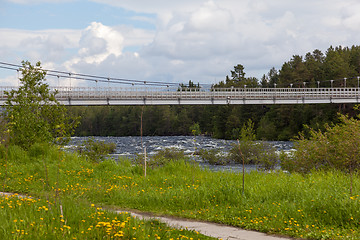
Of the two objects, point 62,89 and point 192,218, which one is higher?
point 62,89

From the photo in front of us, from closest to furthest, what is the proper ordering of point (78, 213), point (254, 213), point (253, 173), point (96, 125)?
1. point (78, 213)
2. point (254, 213)
3. point (253, 173)
4. point (96, 125)

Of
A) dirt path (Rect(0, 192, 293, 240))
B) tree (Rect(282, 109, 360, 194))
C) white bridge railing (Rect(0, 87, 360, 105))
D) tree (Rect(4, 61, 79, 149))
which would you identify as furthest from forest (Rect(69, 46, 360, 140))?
dirt path (Rect(0, 192, 293, 240))

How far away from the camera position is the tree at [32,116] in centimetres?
1608

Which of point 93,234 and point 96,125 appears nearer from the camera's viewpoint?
point 93,234

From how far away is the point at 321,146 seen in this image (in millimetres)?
14461

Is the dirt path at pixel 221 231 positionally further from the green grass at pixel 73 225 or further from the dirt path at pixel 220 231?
the green grass at pixel 73 225

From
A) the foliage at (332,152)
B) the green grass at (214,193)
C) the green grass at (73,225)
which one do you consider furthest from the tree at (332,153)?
the green grass at (73,225)

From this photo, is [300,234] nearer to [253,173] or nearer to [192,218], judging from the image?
[192,218]

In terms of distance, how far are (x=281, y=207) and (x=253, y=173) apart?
3.76 m

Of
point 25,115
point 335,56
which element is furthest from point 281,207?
point 335,56

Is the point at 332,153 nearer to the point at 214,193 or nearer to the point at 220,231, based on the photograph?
the point at 214,193

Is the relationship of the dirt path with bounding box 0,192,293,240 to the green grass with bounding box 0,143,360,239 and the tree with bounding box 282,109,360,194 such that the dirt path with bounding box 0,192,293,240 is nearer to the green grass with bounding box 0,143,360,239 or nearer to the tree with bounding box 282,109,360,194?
the green grass with bounding box 0,143,360,239

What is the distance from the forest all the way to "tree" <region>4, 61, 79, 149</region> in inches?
1561

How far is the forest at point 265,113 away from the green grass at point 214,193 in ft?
152
